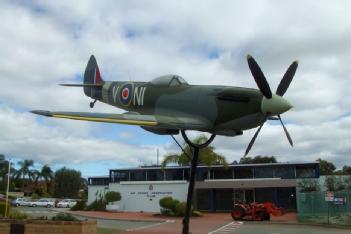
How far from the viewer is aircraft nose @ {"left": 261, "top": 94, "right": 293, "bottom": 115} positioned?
10.3 m

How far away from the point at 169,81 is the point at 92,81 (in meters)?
4.44

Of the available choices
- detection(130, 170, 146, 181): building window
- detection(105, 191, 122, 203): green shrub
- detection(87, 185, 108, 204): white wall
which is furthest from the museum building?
detection(87, 185, 108, 204): white wall

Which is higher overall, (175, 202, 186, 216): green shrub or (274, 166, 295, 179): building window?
(274, 166, 295, 179): building window

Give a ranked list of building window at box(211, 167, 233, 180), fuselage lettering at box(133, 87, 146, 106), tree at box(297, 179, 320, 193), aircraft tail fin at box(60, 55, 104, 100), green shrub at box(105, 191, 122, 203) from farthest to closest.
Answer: green shrub at box(105, 191, 122, 203) < building window at box(211, 167, 233, 180) < tree at box(297, 179, 320, 193) < aircraft tail fin at box(60, 55, 104, 100) < fuselage lettering at box(133, 87, 146, 106)

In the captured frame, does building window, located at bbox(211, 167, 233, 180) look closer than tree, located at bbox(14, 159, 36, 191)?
Yes

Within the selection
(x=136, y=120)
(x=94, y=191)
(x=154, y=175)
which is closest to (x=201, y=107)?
(x=136, y=120)

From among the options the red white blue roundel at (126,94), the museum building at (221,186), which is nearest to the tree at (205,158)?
the museum building at (221,186)

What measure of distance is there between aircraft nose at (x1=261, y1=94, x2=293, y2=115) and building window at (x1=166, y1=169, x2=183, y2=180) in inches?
1582

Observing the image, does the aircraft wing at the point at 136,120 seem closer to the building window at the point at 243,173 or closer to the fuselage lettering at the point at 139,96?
the fuselage lettering at the point at 139,96

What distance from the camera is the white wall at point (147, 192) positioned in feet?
155

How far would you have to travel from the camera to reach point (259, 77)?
1041cm

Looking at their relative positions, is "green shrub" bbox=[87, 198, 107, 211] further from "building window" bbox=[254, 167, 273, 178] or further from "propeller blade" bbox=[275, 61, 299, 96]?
"propeller blade" bbox=[275, 61, 299, 96]

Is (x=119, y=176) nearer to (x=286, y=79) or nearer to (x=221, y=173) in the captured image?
(x=221, y=173)

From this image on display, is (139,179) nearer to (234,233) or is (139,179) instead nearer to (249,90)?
(234,233)
